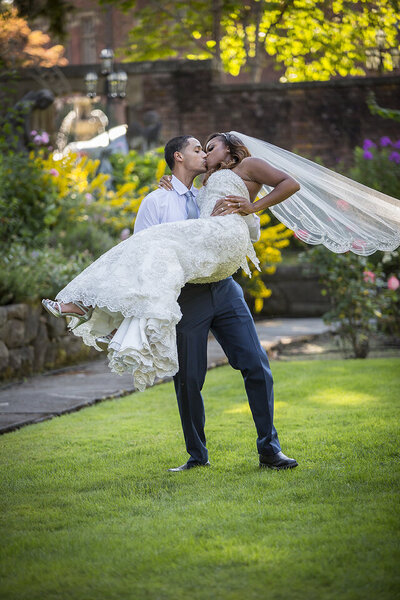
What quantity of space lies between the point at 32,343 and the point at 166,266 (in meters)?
4.40

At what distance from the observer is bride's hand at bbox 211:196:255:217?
4.08 metres

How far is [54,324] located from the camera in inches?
324

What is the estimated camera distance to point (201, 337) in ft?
13.9

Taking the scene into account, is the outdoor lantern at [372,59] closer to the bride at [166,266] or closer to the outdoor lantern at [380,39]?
the outdoor lantern at [380,39]

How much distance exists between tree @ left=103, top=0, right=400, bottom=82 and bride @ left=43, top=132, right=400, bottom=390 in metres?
12.4

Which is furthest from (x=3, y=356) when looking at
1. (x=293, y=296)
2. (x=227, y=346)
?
(x=293, y=296)

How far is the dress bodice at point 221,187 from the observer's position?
4137mm

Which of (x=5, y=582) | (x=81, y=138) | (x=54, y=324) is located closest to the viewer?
(x=5, y=582)

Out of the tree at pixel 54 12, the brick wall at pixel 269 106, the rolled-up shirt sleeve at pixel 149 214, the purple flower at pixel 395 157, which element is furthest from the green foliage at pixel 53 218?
the tree at pixel 54 12

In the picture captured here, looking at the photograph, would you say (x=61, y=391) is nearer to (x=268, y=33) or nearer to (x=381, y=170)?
(x=381, y=170)

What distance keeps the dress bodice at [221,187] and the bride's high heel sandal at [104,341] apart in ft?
2.63

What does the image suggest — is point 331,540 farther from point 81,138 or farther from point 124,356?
point 81,138

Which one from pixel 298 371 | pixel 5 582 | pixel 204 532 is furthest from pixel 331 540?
pixel 298 371

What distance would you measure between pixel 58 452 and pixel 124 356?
131 cm
